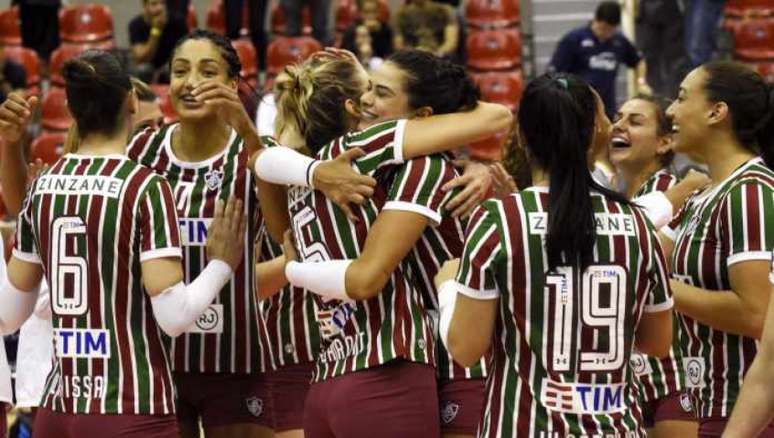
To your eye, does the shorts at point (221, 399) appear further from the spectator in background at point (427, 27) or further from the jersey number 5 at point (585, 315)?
the spectator in background at point (427, 27)

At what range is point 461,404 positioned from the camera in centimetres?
407

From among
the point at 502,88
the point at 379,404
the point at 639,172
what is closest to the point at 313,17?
the point at 502,88

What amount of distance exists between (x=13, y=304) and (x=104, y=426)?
507 mm

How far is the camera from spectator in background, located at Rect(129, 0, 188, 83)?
12.6 meters

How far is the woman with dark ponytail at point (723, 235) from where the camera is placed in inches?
150

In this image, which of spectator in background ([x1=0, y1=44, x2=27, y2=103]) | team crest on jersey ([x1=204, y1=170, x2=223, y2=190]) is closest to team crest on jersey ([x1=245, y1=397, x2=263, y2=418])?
team crest on jersey ([x1=204, y1=170, x2=223, y2=190])

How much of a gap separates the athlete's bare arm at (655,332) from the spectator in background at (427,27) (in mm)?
8997

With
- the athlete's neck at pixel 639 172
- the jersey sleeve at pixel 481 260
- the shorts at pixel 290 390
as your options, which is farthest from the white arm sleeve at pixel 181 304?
the athlete's neck at pixel 639 172

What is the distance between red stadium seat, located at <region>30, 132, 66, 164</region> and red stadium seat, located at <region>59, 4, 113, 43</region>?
77.7 inches

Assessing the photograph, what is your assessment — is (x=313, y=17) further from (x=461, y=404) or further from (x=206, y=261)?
(x=461, y=404)

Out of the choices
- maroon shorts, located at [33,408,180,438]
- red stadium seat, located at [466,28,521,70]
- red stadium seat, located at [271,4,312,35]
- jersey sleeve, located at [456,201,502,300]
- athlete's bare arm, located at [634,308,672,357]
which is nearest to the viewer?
jersey sleeve, located at [456,201,502,300]

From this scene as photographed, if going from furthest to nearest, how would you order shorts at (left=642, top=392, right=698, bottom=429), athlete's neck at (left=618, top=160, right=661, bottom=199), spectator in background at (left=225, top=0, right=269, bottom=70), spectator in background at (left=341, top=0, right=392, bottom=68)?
1. spectator in background at (left=225, top=0, right=269, bottom=70)
2. spectator in background at (left=341, top=0, right=392, bottom=68)
3. athlete's neck at (left=618, top=160, right=661, bottom=199)
4. shorts at (left=642, top=392, right=698, bottom=429)

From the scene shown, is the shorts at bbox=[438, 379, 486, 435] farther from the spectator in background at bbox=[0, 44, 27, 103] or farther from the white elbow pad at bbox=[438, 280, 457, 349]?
the spectator in background at bbox=[0, 44, 27, 103]

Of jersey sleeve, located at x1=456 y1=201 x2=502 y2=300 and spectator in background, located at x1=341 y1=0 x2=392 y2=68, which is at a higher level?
jersey sleeve, located at x1=456 y1=201 x2=502 y2=300
